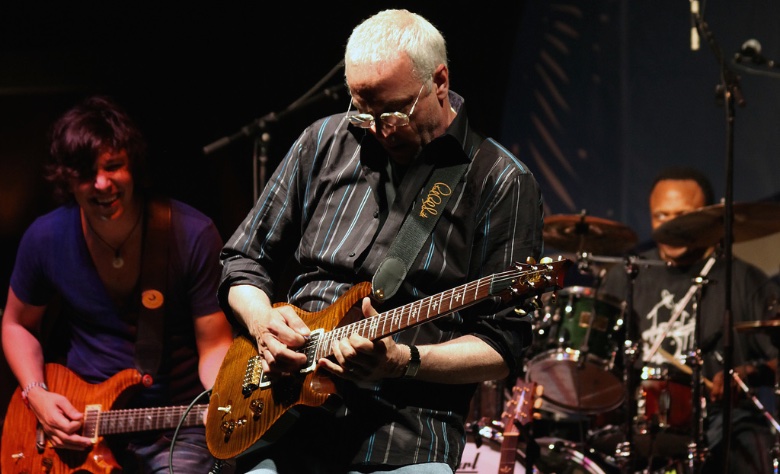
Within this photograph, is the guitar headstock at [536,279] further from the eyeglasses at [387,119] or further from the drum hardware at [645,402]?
the drum hardware at [645,402]

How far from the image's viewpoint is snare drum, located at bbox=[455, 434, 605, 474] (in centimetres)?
536

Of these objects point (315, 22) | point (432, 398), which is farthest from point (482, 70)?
point (432, 398)

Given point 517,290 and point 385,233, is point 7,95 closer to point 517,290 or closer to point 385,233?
point 385,233

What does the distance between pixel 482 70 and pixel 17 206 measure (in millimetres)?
3440

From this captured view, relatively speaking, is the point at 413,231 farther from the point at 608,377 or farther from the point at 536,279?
the point at 608,377

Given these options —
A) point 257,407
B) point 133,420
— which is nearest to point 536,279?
point 257,407

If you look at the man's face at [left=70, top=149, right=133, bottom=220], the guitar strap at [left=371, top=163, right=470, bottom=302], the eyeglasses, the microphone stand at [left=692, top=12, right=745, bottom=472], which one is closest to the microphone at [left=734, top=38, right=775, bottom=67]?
the microphone stand at [left=692, top=12, right=745, bottom=472]

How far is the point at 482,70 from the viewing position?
287 inches

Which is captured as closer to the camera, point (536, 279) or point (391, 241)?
point (536, 279)

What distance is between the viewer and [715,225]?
5.90 m

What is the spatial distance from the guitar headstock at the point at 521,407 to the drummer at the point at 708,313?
95cm

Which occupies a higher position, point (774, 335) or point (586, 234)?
point (586, 234)

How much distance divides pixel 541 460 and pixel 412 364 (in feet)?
10.5

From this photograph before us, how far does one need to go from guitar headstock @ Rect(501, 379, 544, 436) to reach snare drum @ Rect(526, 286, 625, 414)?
2.32 ft
